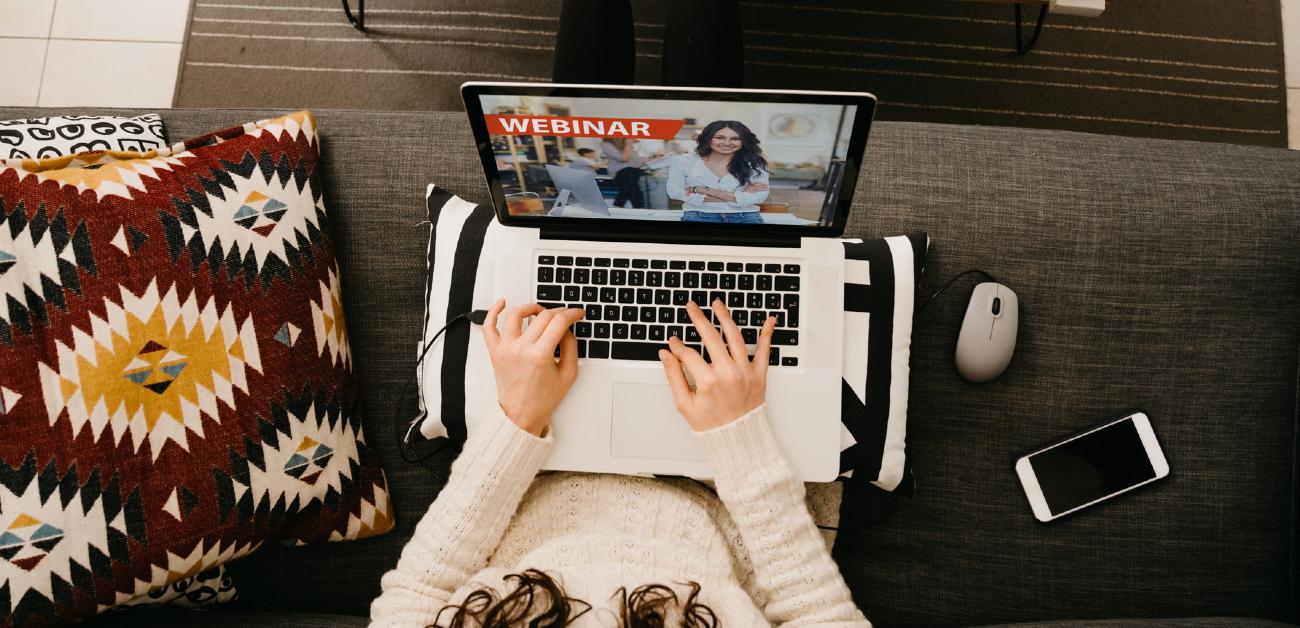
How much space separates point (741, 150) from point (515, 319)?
0.33 metres

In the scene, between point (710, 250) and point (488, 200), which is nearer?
point (710, 250)

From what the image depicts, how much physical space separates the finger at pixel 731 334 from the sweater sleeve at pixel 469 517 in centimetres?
25

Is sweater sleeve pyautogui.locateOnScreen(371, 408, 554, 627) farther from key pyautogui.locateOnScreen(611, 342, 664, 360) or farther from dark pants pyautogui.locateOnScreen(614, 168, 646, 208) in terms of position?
dark pants pyautogui.locateOnScreen(614, 168, 646, 208)

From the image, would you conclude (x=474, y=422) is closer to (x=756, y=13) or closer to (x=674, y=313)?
(x=674, y=313)

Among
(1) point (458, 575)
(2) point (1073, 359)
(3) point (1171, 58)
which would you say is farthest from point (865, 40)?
(1) point (458, 575)

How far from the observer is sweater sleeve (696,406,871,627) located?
84cm

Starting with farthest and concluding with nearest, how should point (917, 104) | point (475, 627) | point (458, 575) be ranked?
1. point (917, 104)
2. point (458, 575)
3. point (475, 627)

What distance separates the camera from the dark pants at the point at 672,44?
4.03 feet

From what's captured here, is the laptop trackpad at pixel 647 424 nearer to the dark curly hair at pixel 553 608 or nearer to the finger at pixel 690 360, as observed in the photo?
the finger at pixel 690 360

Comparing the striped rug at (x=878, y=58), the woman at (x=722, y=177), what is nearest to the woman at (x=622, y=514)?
the woman at (x=722, y=177)

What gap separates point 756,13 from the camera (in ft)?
5.37

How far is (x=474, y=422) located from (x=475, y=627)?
0.27m

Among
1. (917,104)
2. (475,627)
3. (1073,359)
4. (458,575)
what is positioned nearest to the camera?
(475,627)

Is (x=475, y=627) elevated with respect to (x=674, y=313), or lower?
lower
